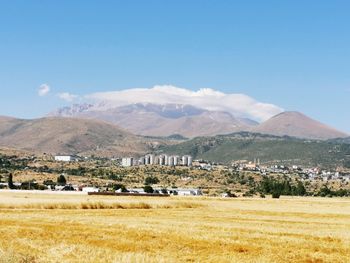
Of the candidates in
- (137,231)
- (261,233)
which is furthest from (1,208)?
(261,233)

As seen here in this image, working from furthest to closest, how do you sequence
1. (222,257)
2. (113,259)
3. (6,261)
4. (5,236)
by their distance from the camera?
1. (5,236)
2. (222,257)
3. (113,259)
4. (6,261)

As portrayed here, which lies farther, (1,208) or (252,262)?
(1,208)

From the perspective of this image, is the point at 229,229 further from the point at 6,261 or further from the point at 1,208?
the point at 1,208

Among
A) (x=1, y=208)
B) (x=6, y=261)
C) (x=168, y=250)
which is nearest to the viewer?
(x=6, y=261)

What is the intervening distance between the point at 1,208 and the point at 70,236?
37473 millimetres

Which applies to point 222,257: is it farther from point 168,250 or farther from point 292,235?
point 292,235

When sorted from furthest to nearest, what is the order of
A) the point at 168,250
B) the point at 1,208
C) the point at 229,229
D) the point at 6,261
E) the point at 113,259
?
the point at 1,208 → the point at 229,229 → the point at 168,250 → the point at 113,259 → the point at 6,261

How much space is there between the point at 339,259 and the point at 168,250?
917 cm

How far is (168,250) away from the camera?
33.4 meters

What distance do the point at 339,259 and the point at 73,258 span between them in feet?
45.5

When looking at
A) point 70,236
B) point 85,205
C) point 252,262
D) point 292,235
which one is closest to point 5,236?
point 70,236

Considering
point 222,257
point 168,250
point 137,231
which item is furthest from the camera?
point 137,231

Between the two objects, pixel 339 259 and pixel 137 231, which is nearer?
pixel 339 259

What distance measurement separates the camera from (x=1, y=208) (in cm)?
7306
